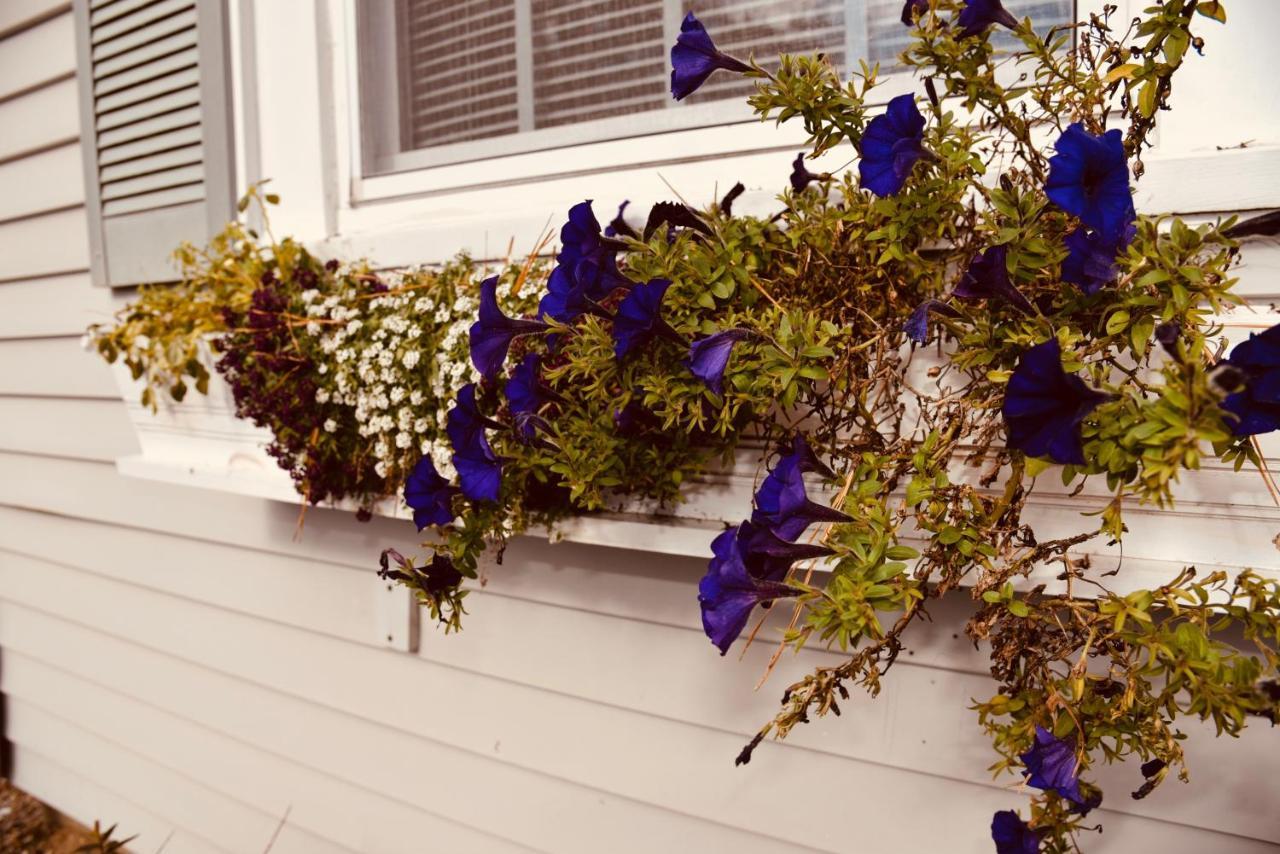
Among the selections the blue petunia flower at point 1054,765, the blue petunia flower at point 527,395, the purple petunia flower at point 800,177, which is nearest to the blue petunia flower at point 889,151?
the purple petunia flower at point 800,177

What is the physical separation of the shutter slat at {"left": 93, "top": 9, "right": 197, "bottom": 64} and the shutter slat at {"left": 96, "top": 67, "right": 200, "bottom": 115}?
0.28 feet

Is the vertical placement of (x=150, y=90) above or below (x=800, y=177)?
above

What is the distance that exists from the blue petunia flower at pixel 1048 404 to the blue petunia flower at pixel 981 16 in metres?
0.37

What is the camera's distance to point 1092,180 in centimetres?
76

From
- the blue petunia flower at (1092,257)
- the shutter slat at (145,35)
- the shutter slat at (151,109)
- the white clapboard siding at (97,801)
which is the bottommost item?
the white clapboard siding at (97,801)

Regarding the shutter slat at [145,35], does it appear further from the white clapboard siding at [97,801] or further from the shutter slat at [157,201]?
the white clapboard siding at [97,801]

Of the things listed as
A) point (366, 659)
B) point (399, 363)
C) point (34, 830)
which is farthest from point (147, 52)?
point (34, 830)

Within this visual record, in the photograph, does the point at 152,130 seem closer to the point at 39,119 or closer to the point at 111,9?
the point at 111,9

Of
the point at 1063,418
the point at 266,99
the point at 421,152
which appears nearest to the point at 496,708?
the point at 421,152

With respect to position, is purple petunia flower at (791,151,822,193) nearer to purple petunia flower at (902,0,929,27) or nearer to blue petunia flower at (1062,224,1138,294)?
purple petunia flower at (902,0,929,27)

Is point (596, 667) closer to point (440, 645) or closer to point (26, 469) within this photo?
point (440, 645)

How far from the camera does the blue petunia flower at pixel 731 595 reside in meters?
0.82

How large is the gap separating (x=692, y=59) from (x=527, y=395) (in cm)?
42

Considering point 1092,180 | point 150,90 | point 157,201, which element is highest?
point 150,90
